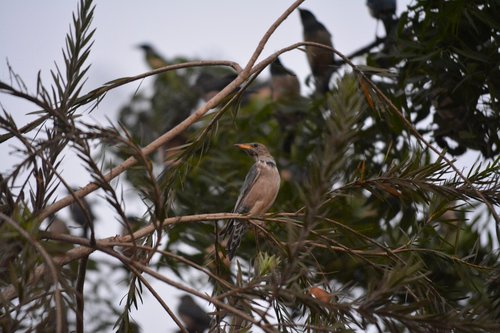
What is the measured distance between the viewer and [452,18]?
13.5 ft

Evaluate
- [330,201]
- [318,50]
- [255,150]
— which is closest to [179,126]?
[330,201]

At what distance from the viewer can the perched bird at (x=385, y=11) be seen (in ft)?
19.7

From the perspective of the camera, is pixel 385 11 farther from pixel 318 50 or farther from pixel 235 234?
pixel 235 234

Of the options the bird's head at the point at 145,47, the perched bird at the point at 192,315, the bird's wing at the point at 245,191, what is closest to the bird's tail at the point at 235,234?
the bird's wing at the point at 245,191

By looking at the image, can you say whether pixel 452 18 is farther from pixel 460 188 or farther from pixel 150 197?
pixel 150 197

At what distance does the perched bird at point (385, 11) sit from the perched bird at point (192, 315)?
132 inches

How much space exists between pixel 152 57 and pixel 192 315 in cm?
681

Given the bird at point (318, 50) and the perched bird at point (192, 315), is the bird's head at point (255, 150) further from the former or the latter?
the perched bird at point (192, 315)

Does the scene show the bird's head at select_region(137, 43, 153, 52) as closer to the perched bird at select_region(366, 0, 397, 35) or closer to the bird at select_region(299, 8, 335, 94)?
the bird at select_region(299, 8, 335, 94)

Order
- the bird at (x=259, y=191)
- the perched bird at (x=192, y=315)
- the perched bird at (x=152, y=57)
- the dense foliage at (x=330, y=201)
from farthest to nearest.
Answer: the perched bird at (x=152, y=57)
the perched bird at (x=192, y=315)
the bird at (x=259, y=191)
the dense foliage at (x=330, y=201)

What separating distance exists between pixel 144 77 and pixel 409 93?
240 centimetres

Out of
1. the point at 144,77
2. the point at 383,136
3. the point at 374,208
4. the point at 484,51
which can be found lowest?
the point at 374,208

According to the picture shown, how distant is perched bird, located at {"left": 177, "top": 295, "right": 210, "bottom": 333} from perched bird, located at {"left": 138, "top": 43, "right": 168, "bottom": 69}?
14.6 ft

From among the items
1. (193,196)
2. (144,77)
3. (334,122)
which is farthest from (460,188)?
(193,196)
